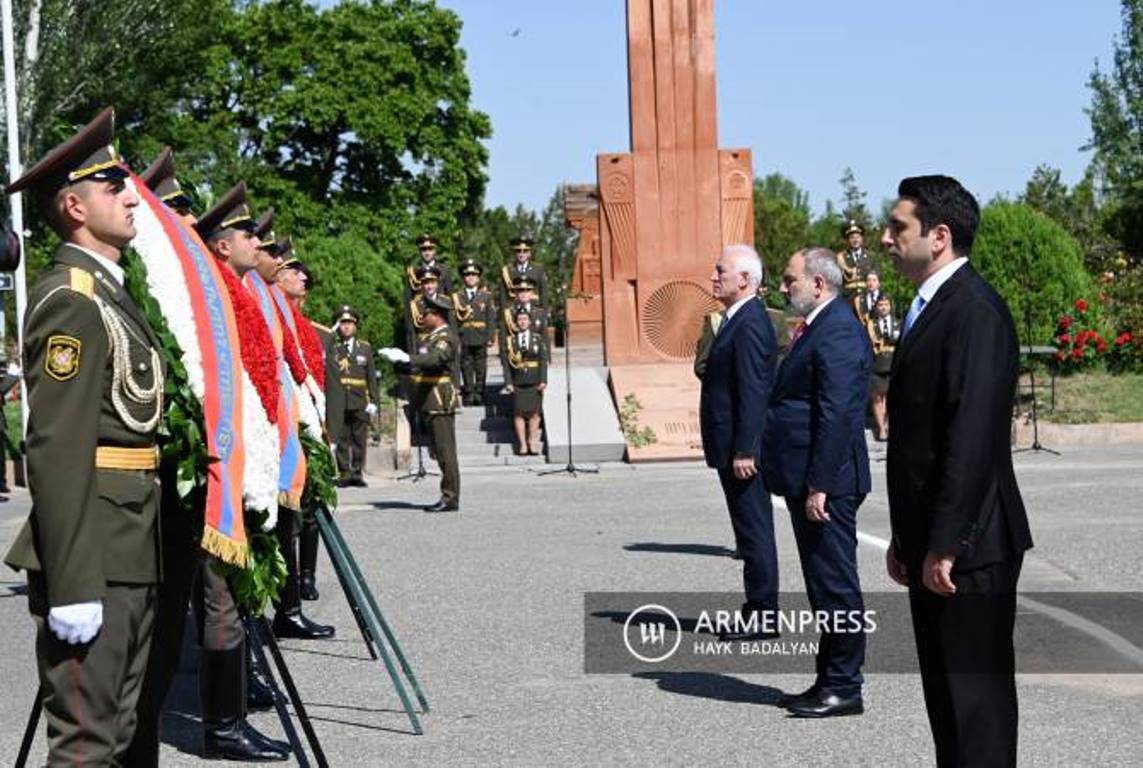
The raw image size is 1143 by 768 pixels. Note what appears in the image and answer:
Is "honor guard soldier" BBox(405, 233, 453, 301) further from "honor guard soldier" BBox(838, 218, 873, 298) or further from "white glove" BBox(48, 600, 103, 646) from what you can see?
"white glove" BBox(48, 600, 103, 646)

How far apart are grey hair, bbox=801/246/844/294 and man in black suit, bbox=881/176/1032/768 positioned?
2357 millimetres

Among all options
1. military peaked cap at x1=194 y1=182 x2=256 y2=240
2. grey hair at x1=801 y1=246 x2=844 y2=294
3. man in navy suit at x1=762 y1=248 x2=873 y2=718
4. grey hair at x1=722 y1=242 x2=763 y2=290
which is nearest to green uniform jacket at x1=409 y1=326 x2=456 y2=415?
grey hair at x1=722 y1=242 x2=763 y2=290

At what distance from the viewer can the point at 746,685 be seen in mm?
8156

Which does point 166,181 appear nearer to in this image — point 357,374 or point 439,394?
point 439,394

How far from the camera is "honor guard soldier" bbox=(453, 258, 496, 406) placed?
26734 millimetres

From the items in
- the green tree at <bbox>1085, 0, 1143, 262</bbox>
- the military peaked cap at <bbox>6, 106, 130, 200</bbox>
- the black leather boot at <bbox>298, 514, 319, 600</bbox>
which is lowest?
the black leather boot at <bbox>298, 514, 319, 600</bbox>

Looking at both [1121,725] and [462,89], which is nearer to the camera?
[1121,725]

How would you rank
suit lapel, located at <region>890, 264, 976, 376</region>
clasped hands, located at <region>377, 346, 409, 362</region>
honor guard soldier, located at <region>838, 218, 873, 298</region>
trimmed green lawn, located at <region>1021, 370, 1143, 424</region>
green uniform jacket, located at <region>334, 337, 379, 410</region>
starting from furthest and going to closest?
honor guard soldier, located at <region>838, 218, 873, 298</region>
trimmed green lawn, located at <region>1021, 370, 1143, 424</region>
green uniform jacket, located at <region>334, 337, 379, 410</region>
clasped hands, located at <region>377, 346, 409, 362</region>
suit lapel, located at <region>890, 264, 976, 376</region>

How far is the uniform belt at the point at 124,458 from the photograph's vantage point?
4824 mm

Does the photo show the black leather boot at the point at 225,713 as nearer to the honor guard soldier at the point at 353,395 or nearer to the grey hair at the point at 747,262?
the grey hair at the point at 747,262

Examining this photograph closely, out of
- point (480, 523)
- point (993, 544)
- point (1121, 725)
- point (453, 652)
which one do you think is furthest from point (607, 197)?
point (993, 544)

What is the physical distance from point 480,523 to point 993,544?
10282 millimetres

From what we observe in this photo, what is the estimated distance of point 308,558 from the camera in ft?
35.7

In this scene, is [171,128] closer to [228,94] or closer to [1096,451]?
[228,94]
